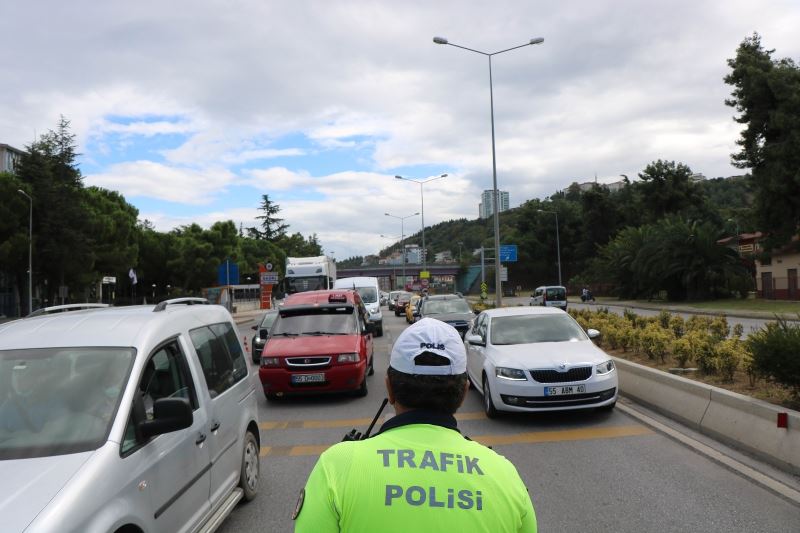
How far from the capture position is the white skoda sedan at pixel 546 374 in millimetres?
8172

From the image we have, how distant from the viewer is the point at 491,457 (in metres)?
1.82

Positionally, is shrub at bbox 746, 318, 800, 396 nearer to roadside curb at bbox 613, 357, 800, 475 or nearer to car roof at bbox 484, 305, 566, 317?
roadside curb at bbox 613, 357, 800, 475

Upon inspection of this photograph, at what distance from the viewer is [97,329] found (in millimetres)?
4133

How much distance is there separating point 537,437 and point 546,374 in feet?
2.91

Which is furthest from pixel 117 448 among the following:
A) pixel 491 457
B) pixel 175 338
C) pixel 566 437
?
pixel 566 437

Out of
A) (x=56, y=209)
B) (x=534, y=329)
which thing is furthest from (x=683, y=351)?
(x=56, y=209)

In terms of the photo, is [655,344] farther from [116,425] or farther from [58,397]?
[58,397]

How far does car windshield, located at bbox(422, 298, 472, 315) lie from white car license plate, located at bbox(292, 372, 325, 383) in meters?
11.0

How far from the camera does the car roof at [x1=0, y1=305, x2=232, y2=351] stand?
3967mm

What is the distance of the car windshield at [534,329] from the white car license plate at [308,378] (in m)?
2.95

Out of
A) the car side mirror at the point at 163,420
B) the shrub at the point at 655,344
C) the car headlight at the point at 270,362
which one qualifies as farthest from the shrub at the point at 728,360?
the car side mirror at the point at 163,420

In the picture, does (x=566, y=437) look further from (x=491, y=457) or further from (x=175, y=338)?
(x=491, y=457)

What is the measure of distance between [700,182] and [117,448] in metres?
79.8

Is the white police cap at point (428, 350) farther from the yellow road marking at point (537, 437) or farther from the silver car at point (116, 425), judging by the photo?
the yellow road marking at point (537, 437)
